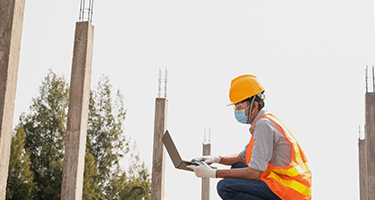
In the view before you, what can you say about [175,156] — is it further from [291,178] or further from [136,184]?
[136,184]

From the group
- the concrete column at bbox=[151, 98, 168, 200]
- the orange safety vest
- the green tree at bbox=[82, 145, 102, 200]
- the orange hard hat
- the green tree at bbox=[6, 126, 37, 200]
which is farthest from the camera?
the green tree at bbox=[82, 145, 102, 200]

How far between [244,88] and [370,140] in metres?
5.62

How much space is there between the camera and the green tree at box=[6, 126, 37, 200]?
1742cm

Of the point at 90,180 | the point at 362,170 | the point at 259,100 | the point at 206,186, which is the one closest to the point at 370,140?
the point at 362,170

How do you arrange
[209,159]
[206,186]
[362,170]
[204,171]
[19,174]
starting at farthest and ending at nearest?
[19,174] < [206,186] < [362,170] < [209,159] < [204,171]

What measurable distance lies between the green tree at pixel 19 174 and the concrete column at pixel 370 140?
45.7 feet

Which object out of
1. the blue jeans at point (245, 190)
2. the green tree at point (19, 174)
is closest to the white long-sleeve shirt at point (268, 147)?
the blue jeans at point (245, 190)

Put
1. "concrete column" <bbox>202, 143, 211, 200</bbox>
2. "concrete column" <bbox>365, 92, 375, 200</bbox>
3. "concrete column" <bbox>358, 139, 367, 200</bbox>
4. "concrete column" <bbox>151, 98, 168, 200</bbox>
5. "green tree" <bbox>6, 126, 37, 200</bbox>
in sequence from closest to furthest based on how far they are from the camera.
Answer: "concrete column" <bbox>365, 92, 375, 200</bbox>, "concrete column" <bbox>151, 98, 168, 200</bbox>, "concrete column" <bbox>358, 139, 367, 200</bbox>, "concrete column" <bbox>202, 143, 211, 200</bbox>, "green tree" <bbox>6, 126, 37, 200</bbox>

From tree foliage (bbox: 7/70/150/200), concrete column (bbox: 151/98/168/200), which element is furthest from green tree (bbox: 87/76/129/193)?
concrete column (bbox: 151/98/168/200)

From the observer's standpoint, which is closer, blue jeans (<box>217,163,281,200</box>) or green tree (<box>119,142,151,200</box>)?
blue jeans (<box>217,163,281,200</box>)

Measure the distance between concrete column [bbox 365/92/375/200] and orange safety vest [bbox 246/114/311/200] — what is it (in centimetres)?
556

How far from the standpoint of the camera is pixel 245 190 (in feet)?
9.57

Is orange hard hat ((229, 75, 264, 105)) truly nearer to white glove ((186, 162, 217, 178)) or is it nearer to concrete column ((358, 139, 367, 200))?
white glove ((186, 162, 217, 178))

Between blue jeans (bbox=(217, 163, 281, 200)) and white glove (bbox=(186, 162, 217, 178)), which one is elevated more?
white glove (bbox=(186, 162, 217, 178))
